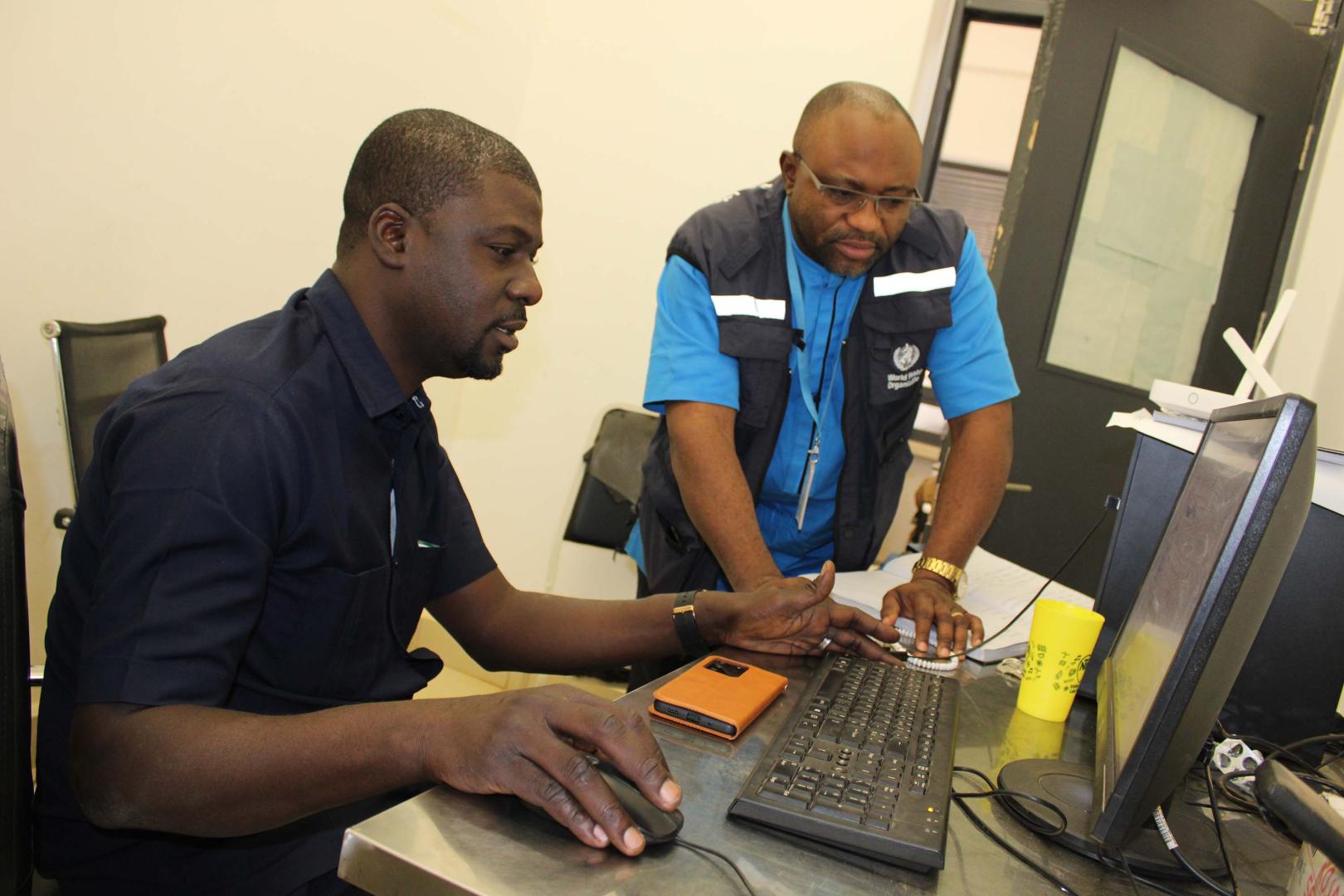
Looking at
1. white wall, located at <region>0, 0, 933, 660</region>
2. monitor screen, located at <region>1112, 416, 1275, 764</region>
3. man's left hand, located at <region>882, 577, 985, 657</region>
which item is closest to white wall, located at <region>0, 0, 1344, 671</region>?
white wall, located at <region>0, 0, 933, 660</region>

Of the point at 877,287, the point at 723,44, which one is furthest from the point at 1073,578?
the point at 723,44

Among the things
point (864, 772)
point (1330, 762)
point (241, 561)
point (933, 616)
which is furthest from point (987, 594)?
point (241, 561)

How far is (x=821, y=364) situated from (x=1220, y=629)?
1.12 meters

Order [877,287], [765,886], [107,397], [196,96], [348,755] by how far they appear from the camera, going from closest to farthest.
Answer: [765,886]
[348,755]
[877,287]
[107,397]
[196,96]

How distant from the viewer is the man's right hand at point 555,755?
0.69 metres

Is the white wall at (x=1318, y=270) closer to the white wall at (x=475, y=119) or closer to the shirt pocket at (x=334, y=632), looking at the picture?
the white wall at (x=475, y=119)

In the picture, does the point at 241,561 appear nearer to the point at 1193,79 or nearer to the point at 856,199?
the point at 856,199

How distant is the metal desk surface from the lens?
64cm

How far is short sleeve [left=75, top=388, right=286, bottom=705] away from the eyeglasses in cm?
97

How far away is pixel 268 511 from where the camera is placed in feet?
2.94

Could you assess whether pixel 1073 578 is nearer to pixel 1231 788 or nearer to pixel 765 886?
pixel 1231 788

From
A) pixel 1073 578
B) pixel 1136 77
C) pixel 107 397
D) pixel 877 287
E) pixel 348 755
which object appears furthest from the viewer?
pixel 1073 578

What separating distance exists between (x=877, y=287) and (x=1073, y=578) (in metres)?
1.55

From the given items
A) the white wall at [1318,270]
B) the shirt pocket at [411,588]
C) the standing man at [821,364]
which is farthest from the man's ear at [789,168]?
the white wall at [1318,270]
